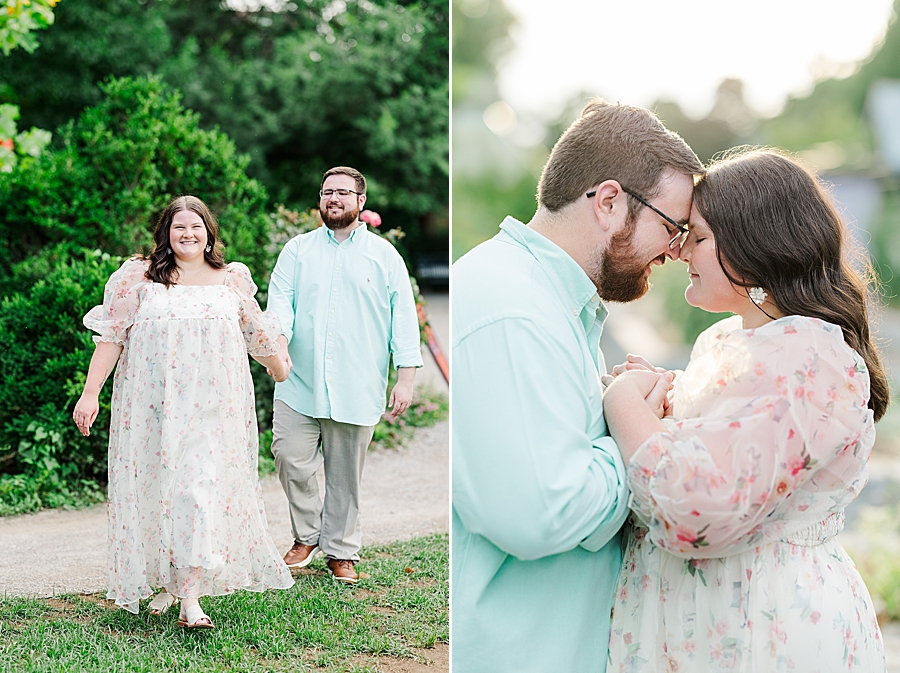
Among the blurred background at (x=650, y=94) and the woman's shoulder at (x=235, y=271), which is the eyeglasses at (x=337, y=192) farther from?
the blurred background at (x=650, y=94)

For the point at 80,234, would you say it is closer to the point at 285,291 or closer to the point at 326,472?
the point at 285,291

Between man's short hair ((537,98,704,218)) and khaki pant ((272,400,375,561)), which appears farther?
khaki pant ((272,400,375,561))

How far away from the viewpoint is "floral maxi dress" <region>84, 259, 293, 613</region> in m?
2.54

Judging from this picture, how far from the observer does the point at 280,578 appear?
2.78 meters

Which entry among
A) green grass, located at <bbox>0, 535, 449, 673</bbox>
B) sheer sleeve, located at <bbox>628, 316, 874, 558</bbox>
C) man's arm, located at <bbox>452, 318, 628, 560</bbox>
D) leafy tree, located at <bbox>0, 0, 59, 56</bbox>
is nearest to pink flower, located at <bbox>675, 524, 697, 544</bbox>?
sheer sleeve, located at <bbox>628, 316, 874, 558</bbox>

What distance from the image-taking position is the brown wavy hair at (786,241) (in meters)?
1.74

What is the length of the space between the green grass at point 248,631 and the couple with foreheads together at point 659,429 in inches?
37.0

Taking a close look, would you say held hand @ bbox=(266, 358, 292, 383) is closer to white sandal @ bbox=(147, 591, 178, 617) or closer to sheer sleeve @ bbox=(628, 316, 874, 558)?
white sandal @ bbox=(147, 591, 178, 617)

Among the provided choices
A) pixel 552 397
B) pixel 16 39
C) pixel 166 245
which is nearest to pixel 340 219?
pixel 166 245

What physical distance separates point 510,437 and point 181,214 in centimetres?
161

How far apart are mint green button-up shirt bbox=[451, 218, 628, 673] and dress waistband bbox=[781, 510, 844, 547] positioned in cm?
38

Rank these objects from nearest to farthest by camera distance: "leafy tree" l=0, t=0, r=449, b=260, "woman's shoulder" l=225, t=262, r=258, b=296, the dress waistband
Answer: the dress waistband, "woman's shoulder" l=225, t=262, r=258, b=296, "leafy tree" l=0, t=0, r=449, b=260

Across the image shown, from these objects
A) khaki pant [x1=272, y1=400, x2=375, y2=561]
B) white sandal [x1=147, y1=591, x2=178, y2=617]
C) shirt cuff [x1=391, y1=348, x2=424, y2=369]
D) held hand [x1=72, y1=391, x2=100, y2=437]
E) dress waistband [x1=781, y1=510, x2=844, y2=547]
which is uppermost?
shirt cuff [x1=391, y1=348, x2=424, y2=369]

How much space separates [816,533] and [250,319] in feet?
5.91
